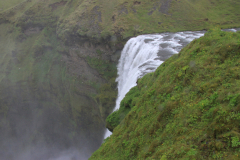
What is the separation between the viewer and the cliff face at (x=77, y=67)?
3691 cm

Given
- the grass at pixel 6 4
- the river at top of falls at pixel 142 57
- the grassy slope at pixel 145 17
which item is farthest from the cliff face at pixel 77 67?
the grass at pixel 6 4

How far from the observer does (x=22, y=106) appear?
44.8 meters

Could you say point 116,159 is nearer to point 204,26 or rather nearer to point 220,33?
point 220,33

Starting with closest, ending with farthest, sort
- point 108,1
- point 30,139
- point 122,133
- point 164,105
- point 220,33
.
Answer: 1. point 164,105
2. point 220,33
3. point 122,133
4. point 30,139
5. point 108,1

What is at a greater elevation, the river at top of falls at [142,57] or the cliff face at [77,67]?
the river at top of falls at [142,57]

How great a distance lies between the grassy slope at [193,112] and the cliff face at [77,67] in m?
24.0

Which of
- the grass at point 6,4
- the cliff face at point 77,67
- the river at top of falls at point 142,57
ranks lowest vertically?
the cliff face at point 77,67

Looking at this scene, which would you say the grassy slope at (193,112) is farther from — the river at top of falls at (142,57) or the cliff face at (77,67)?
the cliff face at (77,67)

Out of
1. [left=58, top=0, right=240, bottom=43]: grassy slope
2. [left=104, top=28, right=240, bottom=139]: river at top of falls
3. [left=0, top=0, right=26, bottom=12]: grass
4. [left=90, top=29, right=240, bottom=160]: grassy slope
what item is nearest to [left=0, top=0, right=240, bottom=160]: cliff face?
[left=58, top=0, right=240, bottom=43]: grassy slope

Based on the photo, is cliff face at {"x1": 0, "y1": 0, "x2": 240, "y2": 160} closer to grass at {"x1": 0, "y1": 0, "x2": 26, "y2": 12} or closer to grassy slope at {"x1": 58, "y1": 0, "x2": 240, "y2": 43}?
grassy slope at {"x1": 58, "y1": 0, "x2": 240, "y2": 43}

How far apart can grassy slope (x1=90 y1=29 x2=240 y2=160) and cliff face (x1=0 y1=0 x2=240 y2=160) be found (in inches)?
943

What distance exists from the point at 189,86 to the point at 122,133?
16.9 ft

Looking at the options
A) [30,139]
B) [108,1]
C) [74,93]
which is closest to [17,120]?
[30,139]

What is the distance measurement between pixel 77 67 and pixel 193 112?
4187 centimetres
